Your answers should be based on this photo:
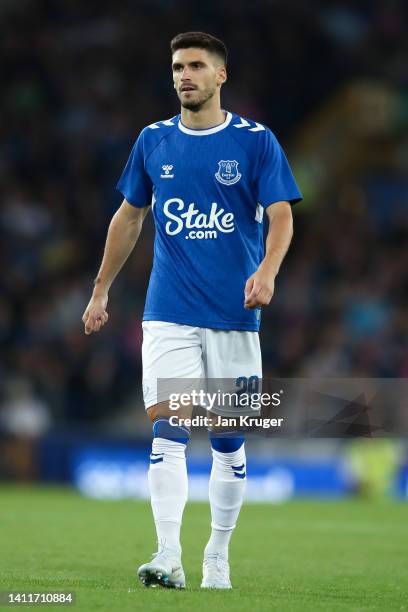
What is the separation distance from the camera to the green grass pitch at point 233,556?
18.4ft

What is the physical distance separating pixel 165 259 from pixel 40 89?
16034 millimetres

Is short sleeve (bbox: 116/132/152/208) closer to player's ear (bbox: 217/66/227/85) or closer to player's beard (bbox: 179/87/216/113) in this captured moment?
player's beard (bbox: 179/87/216/113)

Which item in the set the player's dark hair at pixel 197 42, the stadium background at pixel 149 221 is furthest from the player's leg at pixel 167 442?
the stadium background at pixel 149 221

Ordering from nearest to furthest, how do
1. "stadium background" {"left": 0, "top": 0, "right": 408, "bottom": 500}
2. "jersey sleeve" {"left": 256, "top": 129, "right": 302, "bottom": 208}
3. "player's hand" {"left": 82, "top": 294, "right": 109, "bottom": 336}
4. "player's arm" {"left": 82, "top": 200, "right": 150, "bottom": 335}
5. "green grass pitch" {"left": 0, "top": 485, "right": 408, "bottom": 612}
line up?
"green grass pitch" {"left": 0, "top": 485, "right": 408, "bottom": 612}, "jersey sleeve" {"left": 256, "top": 129, "right": 302, "bottom": 208}, "player's hand" {"left": 82, "top": 294, "right": 109, "bottom": 336}, "player's arm" {"left": 82, "top": 200, "right": 150, "bottom": 335}, "stadium background" {"left": 0, "top": 0, "right": 408, "bottom": 500}

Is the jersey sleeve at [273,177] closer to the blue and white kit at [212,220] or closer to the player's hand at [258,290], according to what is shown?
the blue and white kit at [212,220]

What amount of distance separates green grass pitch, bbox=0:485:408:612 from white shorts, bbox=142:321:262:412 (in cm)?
99

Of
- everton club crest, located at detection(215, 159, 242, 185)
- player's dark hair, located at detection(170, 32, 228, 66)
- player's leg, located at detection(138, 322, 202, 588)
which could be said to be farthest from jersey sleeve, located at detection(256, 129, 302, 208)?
player's leg, located at detection(138, 322, 202, 588)

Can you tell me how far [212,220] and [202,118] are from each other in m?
0.53

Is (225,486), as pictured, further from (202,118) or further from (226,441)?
(202,118)

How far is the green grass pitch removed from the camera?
5.61m

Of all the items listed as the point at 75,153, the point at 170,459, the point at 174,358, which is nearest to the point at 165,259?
the point at 174,358

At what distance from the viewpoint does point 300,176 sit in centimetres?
2225

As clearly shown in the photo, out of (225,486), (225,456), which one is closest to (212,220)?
(225,456)

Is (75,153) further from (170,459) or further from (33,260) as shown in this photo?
(170,459)
